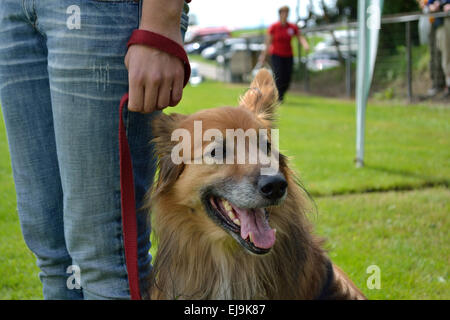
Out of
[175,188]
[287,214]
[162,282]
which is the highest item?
[175,188]

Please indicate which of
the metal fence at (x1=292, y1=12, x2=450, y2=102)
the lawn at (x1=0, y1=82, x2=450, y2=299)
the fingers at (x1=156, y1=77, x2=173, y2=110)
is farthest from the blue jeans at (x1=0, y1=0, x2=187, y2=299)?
the metal fence at (x1=292, y1=12, x2=450, y2=102)

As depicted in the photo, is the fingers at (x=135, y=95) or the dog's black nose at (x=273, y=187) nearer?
the fingers at (x=135, y=95)

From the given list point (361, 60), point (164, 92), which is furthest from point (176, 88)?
point (361, 60)

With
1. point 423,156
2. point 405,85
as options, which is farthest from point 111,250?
point 405,85

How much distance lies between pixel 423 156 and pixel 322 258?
4697 mm

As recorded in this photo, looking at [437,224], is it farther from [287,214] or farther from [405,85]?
[405,85]

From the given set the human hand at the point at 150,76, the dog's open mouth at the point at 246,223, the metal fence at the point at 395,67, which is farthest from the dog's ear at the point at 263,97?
the metal fence at the point at 395,67

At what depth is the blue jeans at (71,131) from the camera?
5.77ft

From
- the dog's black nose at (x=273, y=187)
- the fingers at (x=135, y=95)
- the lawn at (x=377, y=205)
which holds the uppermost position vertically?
the fingers at (x=135, y=95)

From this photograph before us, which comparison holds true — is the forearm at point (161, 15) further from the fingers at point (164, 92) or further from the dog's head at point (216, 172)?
the dog's head at point (216, 172)

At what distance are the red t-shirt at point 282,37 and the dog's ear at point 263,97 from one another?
1046 cm

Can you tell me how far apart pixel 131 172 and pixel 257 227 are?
706mm

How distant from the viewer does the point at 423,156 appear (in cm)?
668

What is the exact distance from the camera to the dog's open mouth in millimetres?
2244
